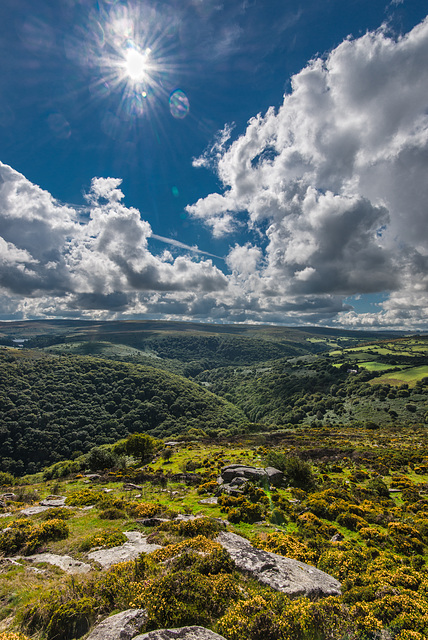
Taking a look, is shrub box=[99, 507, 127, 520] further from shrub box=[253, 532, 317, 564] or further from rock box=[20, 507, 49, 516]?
shrub box=[253, 532, 317, 564]

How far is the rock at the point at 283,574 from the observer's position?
9.85 m

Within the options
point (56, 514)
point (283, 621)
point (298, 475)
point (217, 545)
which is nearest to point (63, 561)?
point (56, 514)

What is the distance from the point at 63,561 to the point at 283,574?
35.3ft

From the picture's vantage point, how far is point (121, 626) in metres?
7.38

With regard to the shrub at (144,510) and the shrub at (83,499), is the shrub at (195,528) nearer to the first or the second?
the shrub at (144,510)

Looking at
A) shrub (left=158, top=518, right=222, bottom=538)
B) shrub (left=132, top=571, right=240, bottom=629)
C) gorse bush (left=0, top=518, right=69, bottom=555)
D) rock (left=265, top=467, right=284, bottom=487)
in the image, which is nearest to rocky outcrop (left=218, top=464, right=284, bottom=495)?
rock (left=265, top=467, right=284, bottom=487)

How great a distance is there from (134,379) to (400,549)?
197m

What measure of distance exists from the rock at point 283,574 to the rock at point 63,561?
7.12 meters

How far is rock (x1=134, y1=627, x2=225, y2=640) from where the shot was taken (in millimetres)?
6759

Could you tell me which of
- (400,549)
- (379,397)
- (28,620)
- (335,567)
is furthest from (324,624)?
(379,397)

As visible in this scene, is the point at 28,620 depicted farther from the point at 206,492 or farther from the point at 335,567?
the point at 206,492

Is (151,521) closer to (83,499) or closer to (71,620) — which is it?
(83,499)

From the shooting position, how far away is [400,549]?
15.6m

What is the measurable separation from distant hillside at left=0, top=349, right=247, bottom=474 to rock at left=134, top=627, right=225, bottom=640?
9826 cm
